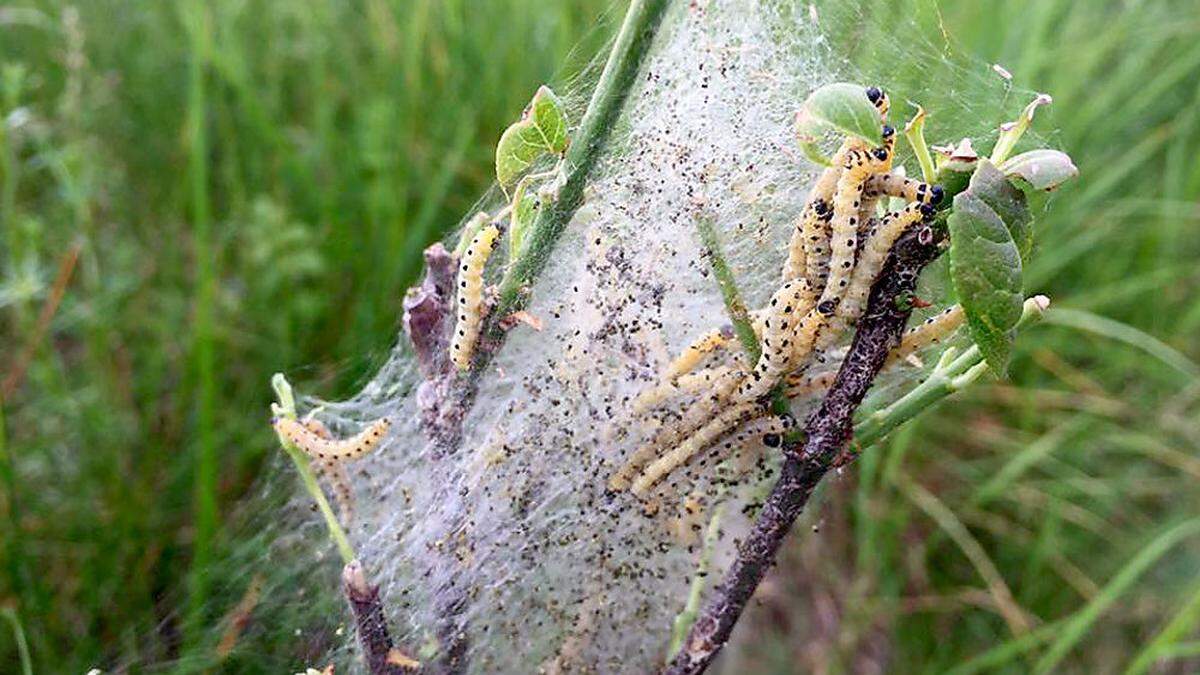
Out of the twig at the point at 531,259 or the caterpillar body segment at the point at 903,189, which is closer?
the caterpillar body segment at the point at 903,189

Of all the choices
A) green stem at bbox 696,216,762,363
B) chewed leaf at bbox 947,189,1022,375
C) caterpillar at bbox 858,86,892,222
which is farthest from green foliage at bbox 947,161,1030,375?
green stem at bbox 696,216,762,363

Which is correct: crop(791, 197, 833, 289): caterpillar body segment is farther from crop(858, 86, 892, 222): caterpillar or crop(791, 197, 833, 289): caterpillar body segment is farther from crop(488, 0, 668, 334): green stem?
crop(488, 0, 668, 334): green stem

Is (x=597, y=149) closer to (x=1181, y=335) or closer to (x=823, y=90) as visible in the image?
(x=823, y=90)

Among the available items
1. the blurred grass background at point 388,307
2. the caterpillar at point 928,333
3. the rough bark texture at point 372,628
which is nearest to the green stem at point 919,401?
the caterpillar at point 928,333

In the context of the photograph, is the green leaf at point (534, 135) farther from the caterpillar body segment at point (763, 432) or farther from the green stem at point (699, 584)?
the green stem at point (699, 584)

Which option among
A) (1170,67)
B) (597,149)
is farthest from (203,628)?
(1170,67)

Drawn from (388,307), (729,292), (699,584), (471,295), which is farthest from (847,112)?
(388,307)

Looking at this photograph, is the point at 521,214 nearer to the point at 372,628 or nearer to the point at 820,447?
the point at 820,447
